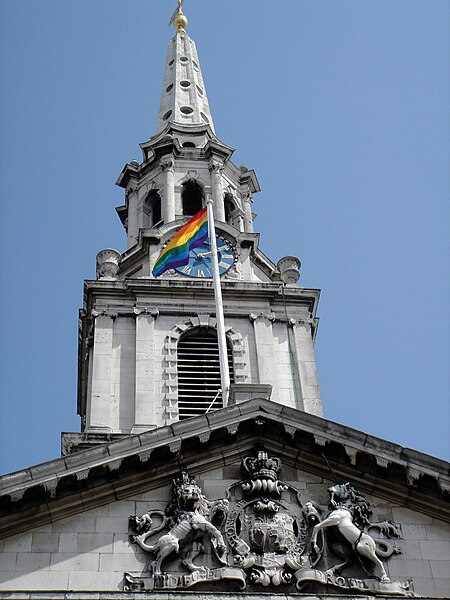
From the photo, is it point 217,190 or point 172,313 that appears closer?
point 172,313

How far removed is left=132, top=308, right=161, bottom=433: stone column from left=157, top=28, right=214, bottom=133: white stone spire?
15.1m

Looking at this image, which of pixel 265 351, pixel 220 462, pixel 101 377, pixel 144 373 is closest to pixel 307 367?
pixel 265 351

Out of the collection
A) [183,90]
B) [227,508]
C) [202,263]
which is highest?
[183,90]

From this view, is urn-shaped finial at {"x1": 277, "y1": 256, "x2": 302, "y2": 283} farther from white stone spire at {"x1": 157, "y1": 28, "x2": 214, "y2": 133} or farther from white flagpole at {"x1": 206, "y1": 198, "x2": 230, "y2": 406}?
white stone spire at {"x1": 157, "y1": 28, "x2": 214, "y2": 133}

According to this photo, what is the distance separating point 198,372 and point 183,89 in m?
21.0

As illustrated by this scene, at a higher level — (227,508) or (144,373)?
(144,373)

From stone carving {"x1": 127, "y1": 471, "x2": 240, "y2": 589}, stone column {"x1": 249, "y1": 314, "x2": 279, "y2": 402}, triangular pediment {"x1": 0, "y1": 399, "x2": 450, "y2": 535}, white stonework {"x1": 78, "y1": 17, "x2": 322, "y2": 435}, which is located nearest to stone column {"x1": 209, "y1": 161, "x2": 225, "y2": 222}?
white stonework {"x1": 78, "y1": 17, "x2": 322, "y2": 435}

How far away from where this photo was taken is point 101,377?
41594mm

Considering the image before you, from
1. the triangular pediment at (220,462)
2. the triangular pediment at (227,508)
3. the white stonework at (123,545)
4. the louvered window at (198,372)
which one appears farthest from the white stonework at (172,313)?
the white stonework at (123,545)

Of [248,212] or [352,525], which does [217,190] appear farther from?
[352,525]

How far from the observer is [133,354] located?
42.3 meters

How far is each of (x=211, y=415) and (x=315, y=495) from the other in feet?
8.76

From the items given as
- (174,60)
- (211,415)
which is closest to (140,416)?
(211,415)

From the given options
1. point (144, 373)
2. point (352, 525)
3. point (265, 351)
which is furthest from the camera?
point (265, 351)
